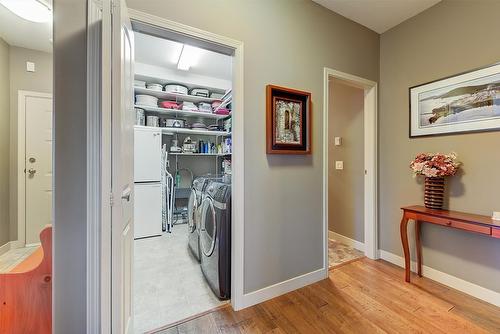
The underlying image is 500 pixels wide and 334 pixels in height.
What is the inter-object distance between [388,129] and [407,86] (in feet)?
1.62

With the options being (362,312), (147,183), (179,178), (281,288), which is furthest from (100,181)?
(179,178)

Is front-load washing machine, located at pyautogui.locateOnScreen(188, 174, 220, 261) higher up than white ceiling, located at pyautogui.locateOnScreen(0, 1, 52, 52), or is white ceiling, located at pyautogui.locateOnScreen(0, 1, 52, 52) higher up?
white ceiling, located at pyautogui.locateOnScreen(0, 1, 52, 52)

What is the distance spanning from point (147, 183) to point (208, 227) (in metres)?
1.92

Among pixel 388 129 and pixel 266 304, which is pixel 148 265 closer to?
pixel 266 304

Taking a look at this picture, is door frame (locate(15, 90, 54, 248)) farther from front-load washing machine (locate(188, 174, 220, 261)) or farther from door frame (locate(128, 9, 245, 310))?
front-load washing machine (locate(188, 174, 220, 261))

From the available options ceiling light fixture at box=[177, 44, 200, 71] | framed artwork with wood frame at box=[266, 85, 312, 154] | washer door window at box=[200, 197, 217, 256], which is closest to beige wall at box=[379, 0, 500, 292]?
framed artwork with wood frame at box=[266, 85, 312, 154]

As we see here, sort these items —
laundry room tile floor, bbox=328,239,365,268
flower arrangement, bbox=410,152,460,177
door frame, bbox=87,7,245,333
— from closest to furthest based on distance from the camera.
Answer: door frame, bbox=87,7,245,333, flower arrangement, bbox=410,152,460,177, laundry room tile floor, bbox=328,239,365,268

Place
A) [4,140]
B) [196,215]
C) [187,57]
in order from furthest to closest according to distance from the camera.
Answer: [187,57], [196,215], [4,140]

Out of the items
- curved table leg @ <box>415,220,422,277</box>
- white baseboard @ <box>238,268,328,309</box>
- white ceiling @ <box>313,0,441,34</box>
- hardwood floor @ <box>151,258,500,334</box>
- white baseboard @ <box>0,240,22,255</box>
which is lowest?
hardwood floor @ <box>151,258,500,334</box>

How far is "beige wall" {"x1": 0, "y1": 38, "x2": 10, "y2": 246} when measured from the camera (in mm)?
1118

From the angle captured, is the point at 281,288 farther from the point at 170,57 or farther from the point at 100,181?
the point at 170,57

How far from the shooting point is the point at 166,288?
6.71 ft

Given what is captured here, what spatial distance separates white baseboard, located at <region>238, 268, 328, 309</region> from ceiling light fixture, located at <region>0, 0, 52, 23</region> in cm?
224

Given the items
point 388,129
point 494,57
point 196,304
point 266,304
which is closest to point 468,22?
point 494,57
